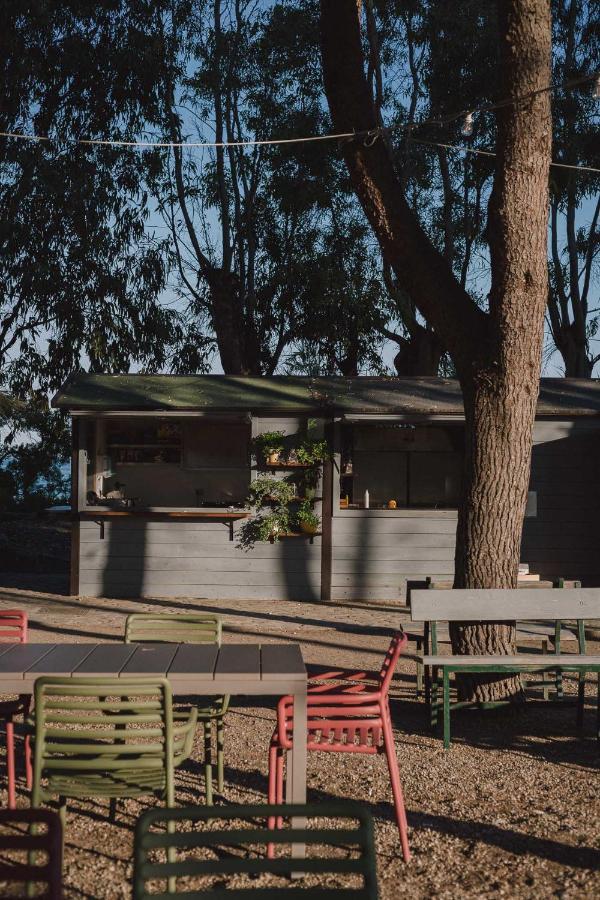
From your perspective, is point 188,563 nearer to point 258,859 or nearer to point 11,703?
point 11,703

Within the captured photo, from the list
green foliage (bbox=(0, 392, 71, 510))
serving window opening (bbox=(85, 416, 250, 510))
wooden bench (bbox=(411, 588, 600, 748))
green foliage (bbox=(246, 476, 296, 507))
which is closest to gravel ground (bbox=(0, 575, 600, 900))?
wooden bench (bbox=(411, 588, 600, 748))

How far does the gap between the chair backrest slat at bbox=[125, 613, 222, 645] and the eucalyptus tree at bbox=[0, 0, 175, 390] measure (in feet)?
49.1

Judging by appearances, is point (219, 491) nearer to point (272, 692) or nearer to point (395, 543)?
point (395, 543)

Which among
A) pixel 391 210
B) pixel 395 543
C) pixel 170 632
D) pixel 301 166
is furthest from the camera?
pixel 301 166

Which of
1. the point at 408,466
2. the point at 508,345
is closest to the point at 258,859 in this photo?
the point at 508,345

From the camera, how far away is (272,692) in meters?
4.13

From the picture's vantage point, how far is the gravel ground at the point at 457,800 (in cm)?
394

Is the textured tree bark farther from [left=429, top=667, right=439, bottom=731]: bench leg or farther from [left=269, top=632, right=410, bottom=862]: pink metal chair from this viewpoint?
[left=269, top=632, right=410, bottom=862]: pink metal chair

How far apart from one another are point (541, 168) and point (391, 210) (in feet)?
3.71

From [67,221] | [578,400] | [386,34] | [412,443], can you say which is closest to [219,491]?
[412,443]

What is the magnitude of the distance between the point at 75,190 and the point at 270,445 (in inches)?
373

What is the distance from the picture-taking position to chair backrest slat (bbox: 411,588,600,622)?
634 centimetres

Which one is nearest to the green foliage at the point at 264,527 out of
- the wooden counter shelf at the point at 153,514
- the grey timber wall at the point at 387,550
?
the wooden counter shelf at the point at 153,514

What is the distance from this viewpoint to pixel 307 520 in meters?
12.3
